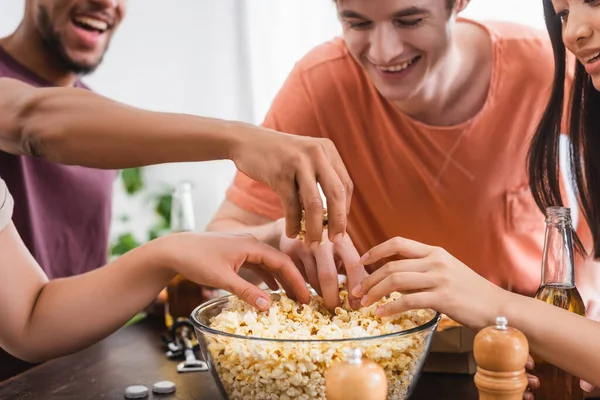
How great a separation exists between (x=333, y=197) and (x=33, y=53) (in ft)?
4.13

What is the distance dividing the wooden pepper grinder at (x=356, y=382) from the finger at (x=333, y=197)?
1.13ft

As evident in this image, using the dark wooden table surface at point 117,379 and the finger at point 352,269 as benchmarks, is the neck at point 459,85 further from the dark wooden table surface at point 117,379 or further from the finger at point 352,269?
the dark wooden table surface at point 117,379

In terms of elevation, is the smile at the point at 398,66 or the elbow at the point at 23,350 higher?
the smile at the point at 398,66

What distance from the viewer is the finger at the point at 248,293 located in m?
0.96

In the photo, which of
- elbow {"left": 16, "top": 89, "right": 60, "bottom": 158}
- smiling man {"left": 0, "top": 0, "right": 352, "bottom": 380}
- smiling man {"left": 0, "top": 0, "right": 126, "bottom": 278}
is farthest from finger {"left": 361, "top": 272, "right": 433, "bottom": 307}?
smiling man {"left": 0, "top": 0, "right": 126, "bottom": 278}

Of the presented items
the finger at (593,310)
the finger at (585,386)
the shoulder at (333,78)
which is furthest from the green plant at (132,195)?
the finger at (585,386)

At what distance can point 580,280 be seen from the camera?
55.1 inches

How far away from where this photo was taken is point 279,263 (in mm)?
1029

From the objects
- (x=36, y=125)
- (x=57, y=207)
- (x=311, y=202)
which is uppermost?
(x=36, y=125)

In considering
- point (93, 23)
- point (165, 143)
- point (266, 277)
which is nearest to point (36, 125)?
point (165, 143)

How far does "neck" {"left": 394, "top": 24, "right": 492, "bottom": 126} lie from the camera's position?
63.2 inches

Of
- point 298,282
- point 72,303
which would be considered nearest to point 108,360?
point 72,303

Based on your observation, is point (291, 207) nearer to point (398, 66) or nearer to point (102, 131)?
point (102, 131)

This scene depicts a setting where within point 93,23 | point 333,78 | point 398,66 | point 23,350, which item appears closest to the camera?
point 23,350
